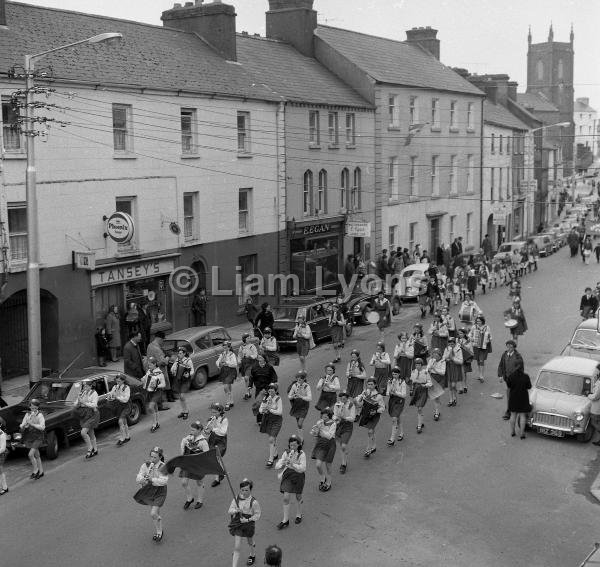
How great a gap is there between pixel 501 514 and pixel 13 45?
17394 millimetres

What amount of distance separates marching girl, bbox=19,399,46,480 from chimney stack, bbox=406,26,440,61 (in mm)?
41313

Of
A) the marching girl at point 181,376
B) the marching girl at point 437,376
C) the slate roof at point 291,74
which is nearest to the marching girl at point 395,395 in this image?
the marching girl at point 437,376

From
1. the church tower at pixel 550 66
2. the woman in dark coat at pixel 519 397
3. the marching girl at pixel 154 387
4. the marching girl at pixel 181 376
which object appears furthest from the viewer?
the church tower at pixel 550 66

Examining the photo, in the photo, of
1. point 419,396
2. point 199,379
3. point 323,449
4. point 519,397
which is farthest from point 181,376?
point 519,397

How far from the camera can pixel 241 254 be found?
30.1 meters

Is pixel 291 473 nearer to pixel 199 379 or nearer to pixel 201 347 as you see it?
pixel 199 379

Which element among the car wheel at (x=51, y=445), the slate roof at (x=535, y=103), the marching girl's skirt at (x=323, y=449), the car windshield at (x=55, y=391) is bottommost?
the car wheel at (x=51, y=445)

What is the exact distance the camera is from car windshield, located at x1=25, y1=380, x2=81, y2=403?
1667 cm

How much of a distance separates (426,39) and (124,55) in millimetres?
29295

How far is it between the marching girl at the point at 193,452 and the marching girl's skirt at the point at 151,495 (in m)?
0.54

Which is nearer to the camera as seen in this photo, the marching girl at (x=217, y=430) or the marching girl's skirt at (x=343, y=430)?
the marching girl at (x=217, y=430)

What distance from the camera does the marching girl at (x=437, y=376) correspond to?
1763 cm

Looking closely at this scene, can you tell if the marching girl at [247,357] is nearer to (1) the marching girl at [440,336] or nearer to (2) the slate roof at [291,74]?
(1) the marching girl at [440,336]

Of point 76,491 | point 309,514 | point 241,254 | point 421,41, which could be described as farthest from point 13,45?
point 421,41
